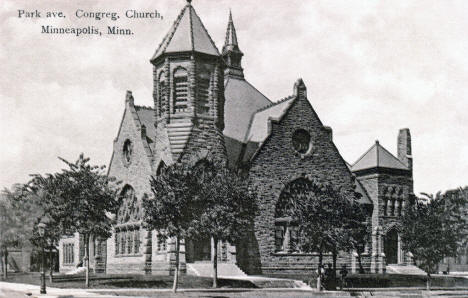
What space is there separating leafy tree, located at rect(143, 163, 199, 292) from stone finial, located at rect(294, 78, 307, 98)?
59.2 ft

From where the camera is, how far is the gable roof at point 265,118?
45.3m

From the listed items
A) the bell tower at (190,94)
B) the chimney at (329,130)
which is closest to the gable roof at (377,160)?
the chimney at (329,130)

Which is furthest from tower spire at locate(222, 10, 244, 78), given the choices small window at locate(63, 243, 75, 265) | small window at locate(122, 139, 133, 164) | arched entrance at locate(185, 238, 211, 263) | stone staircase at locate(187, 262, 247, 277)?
small window at locate(63, 243, 75, 265)

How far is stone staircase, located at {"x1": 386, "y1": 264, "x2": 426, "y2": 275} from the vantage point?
167 feet

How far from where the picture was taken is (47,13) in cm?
2458

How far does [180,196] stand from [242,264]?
14.3 meters

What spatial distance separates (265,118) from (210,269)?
1445 centimetres

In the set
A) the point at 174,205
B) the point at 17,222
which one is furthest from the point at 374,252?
the point at 17,222

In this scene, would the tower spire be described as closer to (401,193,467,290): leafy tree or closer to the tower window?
the tower window

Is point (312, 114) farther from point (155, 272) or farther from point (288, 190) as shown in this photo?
point (155, 272)

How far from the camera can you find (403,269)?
5131 cm

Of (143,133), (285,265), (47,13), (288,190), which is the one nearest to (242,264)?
(285,265)

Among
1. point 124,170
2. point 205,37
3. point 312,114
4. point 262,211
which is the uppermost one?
point 205,37

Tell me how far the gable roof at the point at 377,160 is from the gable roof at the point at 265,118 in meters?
10.8
